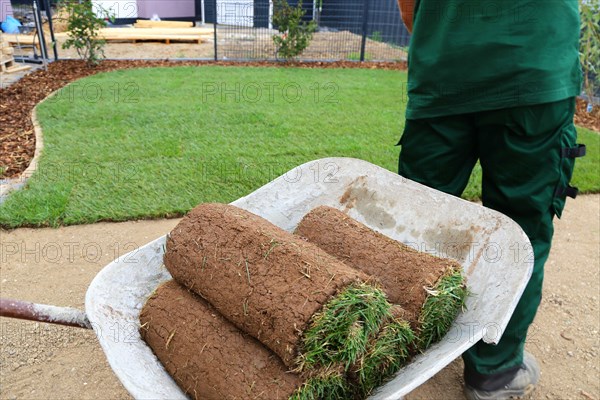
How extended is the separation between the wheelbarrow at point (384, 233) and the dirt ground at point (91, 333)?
0.48ft

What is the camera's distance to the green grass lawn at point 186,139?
430 cm

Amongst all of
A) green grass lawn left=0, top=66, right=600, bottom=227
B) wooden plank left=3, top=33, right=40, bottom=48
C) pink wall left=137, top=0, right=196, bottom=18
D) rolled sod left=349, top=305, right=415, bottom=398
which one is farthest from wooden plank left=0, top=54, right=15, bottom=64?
rolled sod left=349, top=305, right=415, bottom=398

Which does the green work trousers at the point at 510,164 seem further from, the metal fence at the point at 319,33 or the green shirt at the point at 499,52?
the metal fence at the point at 319,33

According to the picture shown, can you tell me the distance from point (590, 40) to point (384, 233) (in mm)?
7323

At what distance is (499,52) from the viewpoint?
1.95m

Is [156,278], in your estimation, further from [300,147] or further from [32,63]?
[32,63]

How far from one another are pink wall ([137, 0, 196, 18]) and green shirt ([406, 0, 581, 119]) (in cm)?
1594

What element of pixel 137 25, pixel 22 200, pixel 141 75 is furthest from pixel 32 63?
pixel 22 200

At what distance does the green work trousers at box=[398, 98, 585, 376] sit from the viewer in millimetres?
2018

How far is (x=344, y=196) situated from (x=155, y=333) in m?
1.06

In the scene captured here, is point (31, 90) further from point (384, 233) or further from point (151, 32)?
point (384, 233)

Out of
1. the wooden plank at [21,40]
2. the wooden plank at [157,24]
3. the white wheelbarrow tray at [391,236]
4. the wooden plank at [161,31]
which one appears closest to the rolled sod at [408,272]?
the white wheelbarrow tray at [391,236]

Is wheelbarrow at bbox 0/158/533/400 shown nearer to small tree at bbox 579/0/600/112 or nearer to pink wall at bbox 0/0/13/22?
small tree at bbox 579/0/600/112

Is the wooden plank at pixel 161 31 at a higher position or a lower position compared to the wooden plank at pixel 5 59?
higher
